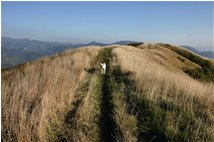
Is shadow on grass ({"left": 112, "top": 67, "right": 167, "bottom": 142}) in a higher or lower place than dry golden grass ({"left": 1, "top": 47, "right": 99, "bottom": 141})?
lower

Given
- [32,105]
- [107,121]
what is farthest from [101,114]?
[32,105]

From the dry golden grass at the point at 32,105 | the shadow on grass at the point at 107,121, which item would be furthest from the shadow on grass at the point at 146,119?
the dry golden grass at the point at 32,105

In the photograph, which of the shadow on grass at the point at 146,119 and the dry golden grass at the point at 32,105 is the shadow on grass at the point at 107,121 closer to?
the shadow on grass at the point at 146,119

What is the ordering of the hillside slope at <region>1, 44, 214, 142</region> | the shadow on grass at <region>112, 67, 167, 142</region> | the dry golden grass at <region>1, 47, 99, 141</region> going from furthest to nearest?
the shadow on grass at <region>112, 67, 167, 142</region>
the hillside slope at <region>1, 44, 214, 142</region>
the dry golden grass at <region>1, 47, 99, 141</region>

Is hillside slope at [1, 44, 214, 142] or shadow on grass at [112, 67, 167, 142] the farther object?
shadow on grass at [112, 67, 167, 142]

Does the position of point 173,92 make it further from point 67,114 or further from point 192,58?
point 192,58

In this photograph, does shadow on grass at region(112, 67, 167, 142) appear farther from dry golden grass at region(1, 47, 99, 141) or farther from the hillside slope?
dry golden grass at region(1, 47, 99, 141)

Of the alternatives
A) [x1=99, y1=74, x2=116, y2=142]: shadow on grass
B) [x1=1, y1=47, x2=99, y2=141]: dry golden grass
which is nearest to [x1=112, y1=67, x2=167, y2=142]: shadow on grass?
[x1=99, y1=74, x2=116, y2=142]: shadow on grass

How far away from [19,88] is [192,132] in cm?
379

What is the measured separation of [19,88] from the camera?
24.9ft

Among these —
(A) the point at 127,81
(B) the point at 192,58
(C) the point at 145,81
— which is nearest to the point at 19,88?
(C) the point at 145,81

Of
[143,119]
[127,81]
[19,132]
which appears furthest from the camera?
[127,81]

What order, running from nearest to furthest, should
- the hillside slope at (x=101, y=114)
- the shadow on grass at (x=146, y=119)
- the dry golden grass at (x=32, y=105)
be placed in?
the dry golden grass at (x=32, y=105), the hillside slope at (x=101, y=114), the shadow on grass at (x=146, y=119)

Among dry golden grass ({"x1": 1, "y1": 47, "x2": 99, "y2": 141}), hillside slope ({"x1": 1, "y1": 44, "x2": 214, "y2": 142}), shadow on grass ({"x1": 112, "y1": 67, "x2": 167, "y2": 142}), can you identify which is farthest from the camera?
shadow on grass ({"x1": 112, "y1": 67, "x2": 167, "y2": 142})
